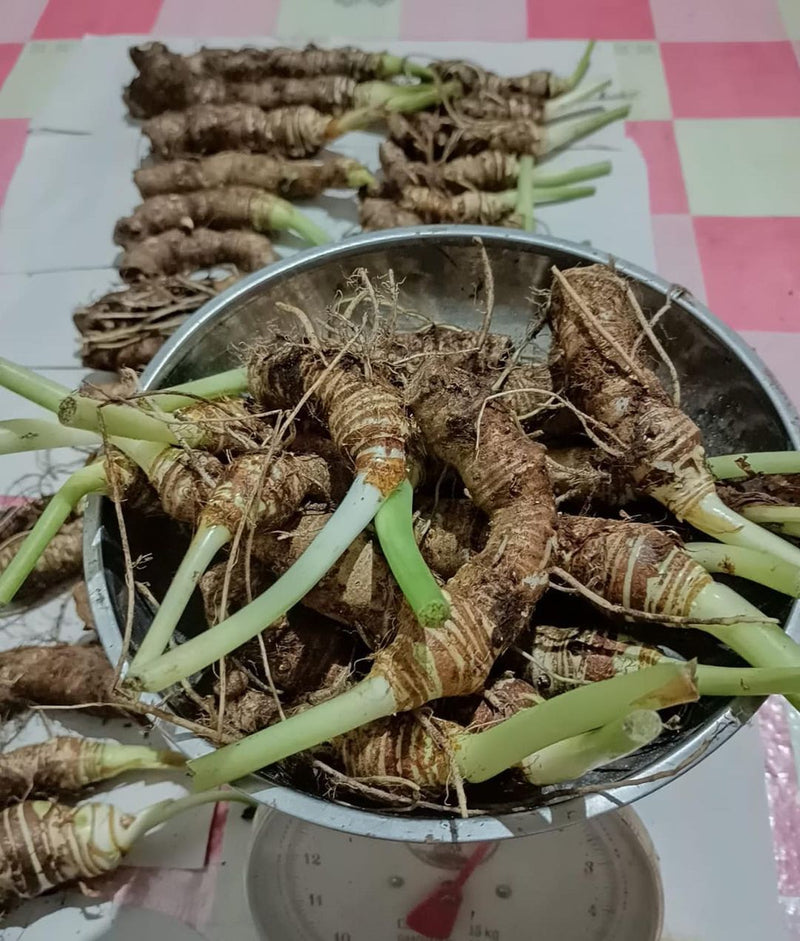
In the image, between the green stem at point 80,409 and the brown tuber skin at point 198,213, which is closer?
the green stem at point 80,409

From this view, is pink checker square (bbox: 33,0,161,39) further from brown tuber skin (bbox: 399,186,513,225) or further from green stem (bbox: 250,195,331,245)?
brown tuber skin (bbox: 399,186,513,225)

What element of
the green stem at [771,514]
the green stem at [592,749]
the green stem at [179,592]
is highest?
the green stem at [771,514]

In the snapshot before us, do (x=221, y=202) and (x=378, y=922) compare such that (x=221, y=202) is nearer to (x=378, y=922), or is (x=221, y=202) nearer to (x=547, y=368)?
(x=547, y=368)

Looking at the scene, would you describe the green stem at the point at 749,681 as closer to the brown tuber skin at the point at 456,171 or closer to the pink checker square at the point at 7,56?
the brown tuber skin at the point at 456,171

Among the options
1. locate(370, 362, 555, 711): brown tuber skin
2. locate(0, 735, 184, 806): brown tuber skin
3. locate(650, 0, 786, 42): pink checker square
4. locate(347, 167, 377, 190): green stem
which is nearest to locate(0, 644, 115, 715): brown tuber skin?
locate(0, 735, 184, 806): brown tuber skin

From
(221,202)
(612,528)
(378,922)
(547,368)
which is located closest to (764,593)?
(612,528)

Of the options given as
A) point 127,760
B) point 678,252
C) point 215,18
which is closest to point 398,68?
point 215,18

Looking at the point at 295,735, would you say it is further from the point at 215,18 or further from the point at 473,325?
the point at 215,18

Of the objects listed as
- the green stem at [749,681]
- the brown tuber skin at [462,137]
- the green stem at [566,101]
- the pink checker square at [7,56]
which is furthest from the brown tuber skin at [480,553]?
the pink checker square at [7,56]
